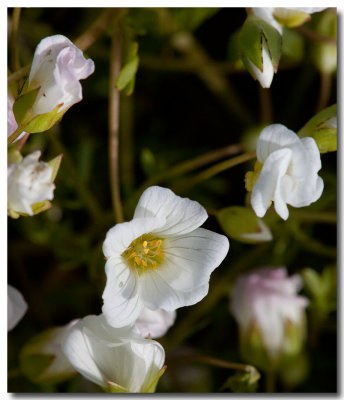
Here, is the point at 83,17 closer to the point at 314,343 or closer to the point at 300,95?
the point at 300,95

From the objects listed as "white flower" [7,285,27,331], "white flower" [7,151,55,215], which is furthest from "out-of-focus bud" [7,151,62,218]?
"white flower" [7,285,27,331]

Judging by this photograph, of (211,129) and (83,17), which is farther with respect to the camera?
(211,129)

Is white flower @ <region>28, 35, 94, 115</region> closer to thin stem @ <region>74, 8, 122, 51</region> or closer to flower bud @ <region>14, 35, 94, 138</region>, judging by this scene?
flower bud @ <region>14, 35, 94, 138</region>

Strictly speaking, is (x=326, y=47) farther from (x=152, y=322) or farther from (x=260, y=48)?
(x=152, y=322)

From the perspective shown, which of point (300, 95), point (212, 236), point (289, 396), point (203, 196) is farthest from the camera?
point (300, 95)

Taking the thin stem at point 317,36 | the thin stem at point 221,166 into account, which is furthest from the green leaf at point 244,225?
the thin stem at point 317,36

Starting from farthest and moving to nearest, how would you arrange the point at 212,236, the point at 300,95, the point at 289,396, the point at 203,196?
1. the point at 300,95
2. the point at 203,196
3. the point at 289,396
4. the point at 212,236
